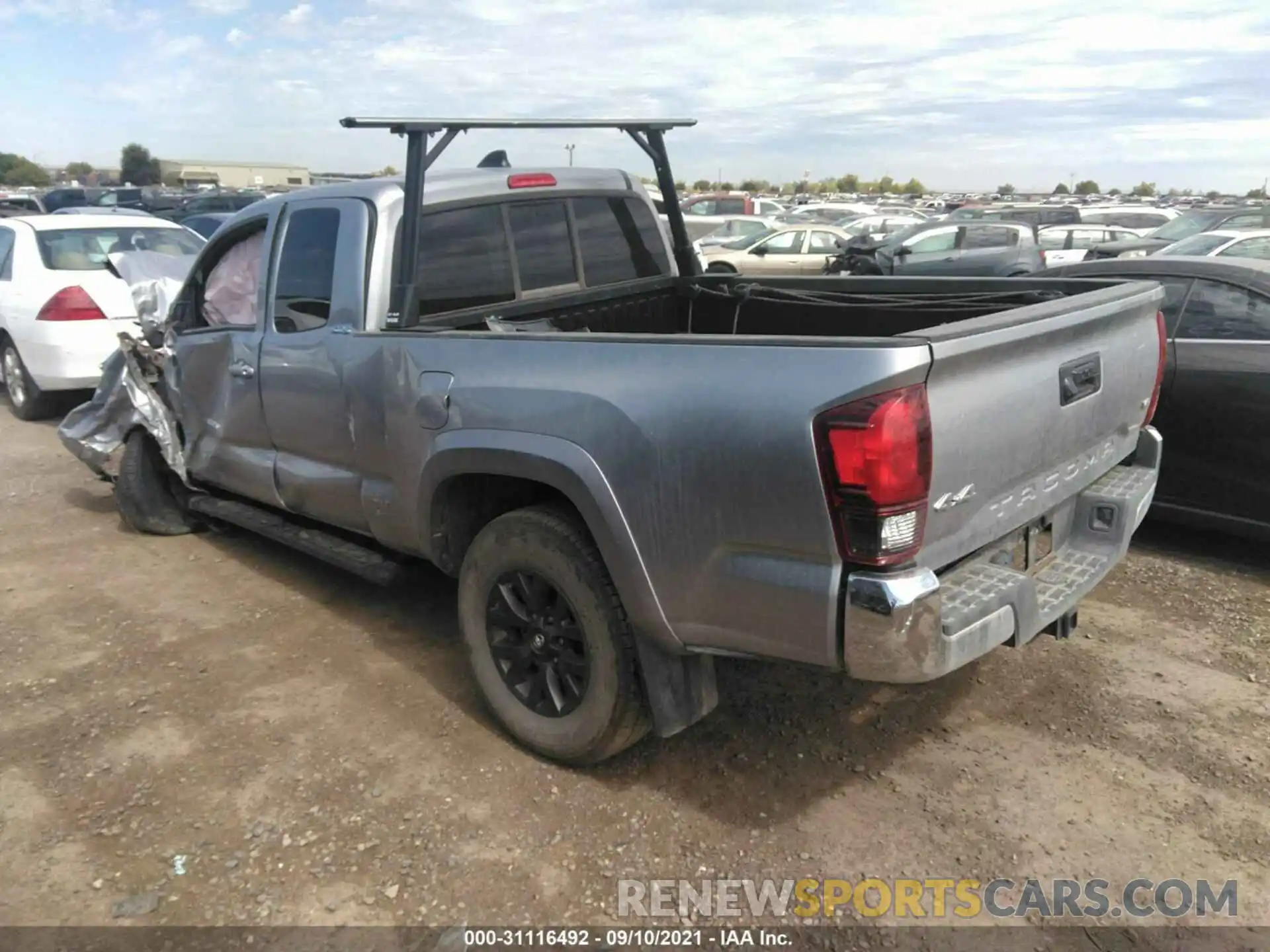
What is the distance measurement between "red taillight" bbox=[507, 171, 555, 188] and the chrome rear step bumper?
8.34 ft

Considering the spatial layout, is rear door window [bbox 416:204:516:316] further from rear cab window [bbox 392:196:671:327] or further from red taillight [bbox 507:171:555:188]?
red taillight [bbox 507:171:555:188]

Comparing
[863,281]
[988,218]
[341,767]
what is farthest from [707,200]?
Answer: [341,767]

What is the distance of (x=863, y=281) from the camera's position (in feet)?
15.2

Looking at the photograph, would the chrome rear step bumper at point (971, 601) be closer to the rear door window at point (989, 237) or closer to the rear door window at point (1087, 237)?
the rear door window at point (989, 237)

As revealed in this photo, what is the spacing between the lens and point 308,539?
14.7 ft

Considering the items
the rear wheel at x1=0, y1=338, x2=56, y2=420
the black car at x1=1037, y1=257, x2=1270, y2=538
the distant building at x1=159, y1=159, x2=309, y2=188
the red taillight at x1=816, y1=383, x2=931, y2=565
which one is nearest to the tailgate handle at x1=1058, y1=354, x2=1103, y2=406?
the red taillight at x1=816, y1=383, x2=931, y2=565

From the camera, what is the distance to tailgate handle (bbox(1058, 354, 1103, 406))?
116 inches

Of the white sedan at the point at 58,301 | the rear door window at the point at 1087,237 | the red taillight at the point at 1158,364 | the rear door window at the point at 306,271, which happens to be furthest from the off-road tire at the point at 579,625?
the rear door window at the point at 1087,237

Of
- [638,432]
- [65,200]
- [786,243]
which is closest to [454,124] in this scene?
[638,432]

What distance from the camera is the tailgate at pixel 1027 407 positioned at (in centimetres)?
251

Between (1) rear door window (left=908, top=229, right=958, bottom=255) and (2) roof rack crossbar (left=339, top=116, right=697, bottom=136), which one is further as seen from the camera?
(1) rear door window (left=908, top=229, right=958, bottom=255)

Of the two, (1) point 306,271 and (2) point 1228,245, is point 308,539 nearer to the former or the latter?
(1) point 306,271

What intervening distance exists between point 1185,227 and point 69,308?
49.2 feet

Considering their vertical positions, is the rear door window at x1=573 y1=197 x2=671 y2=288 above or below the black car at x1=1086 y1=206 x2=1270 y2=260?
above
